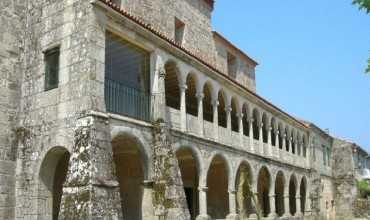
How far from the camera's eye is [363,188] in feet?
124

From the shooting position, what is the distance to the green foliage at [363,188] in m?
37.6

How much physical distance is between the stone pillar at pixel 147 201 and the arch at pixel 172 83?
431 cm

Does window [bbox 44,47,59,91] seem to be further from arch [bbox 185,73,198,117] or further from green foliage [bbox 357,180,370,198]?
green foliage [bbox 357,180,370,198]

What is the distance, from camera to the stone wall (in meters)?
11.7

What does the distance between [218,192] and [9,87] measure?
12254 mm

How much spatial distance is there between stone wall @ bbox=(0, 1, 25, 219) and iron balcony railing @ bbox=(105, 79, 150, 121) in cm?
291

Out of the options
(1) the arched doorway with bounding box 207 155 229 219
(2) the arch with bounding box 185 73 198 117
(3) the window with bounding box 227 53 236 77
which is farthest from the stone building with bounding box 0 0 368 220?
(3) the window with bounding box 227 53 236 77

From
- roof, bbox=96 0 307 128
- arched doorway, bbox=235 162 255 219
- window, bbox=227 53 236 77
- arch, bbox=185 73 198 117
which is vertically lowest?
arched doorway, bbox=235 162 255 219

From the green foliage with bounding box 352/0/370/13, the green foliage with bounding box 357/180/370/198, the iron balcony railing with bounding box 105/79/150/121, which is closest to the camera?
the green foliage with bounding box 352/0/370/13

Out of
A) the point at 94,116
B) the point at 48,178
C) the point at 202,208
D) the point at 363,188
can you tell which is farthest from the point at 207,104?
the point at 363,188

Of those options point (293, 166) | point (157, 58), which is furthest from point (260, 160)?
point (157, 58)

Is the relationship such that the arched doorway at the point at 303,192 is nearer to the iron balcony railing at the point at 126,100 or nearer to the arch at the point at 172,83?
the arch at the point at 172,83

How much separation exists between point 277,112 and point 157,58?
40.2 ft

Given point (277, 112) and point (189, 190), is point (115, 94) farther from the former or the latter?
point (277, 112)
